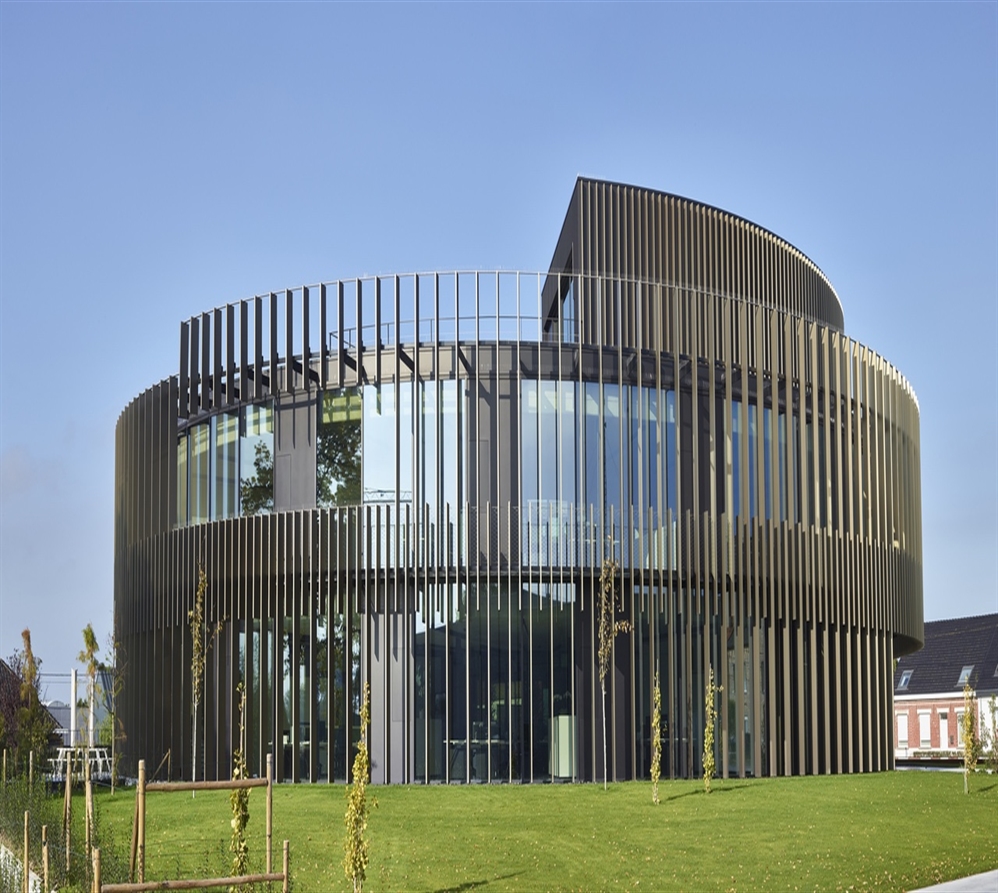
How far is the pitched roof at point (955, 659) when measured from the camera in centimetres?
7219

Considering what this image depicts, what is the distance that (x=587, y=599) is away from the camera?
29391 mm

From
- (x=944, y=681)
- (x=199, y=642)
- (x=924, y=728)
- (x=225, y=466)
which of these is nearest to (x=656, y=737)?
(x=199, y=642)

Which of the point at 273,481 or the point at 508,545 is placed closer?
the point at 508,545

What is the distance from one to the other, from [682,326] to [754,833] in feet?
40.8

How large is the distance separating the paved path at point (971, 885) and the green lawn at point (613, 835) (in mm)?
373

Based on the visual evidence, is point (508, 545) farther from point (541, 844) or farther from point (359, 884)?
point (359, 884)

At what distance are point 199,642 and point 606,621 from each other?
28.3ft

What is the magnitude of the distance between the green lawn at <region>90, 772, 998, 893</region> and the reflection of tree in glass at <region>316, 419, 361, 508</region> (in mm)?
5909

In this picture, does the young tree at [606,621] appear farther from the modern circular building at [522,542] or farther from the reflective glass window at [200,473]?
the reflective glass window at [200,473]

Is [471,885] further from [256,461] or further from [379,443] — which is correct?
A: [256,461]

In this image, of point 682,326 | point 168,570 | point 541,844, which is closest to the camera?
point 541,844

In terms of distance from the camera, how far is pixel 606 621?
29141 millimetres

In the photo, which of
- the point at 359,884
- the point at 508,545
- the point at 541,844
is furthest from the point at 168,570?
the point at 359,884

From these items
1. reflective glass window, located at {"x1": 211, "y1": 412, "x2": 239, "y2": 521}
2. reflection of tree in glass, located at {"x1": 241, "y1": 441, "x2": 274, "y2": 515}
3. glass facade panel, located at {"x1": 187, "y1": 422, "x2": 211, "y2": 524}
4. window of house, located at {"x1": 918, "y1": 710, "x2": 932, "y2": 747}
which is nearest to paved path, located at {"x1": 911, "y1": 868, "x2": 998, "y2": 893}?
reflection of tree in glass, located at {"x1": 241, "y1": 441, "x2": 274, "y2": 515}
